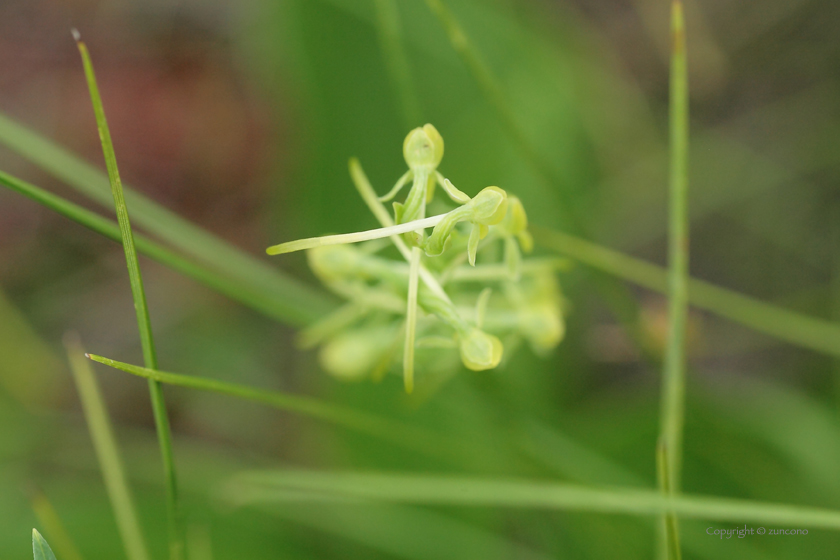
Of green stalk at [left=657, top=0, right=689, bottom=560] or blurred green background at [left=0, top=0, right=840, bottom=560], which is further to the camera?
blurred green background at [left=0, top=0, right=840, bottom=560]

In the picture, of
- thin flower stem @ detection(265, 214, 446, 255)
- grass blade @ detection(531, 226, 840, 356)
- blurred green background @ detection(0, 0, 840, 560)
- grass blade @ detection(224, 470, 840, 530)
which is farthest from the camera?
blurred green background @ detection(0, 0, 840, 560)

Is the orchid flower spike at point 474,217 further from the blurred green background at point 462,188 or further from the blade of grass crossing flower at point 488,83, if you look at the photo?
the blurred green background at point 462,188

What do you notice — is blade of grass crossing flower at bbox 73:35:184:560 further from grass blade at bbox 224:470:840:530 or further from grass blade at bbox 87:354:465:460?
grass blade at bbox 224:470:840:530

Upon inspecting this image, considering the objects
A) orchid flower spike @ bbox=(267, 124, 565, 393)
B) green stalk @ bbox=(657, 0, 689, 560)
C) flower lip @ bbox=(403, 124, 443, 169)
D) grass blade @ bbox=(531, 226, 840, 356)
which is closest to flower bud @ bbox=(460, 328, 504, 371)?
orchid flower spike @ bbox=(267, 124, 565, 393)

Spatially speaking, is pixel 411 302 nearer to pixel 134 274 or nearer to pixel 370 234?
pixel 370 234

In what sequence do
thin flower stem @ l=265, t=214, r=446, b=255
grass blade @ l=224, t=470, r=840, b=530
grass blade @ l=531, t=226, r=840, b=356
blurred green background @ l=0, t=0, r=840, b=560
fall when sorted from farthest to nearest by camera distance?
blurred green background @ l=0, t=0, r=840, b=560, grass blade @ l=531, t=226, r=840, b=356, grass blade @ l=224, t=470, r=840, b=530, thin flower stem @ l=265, t=214, r=446, b=255

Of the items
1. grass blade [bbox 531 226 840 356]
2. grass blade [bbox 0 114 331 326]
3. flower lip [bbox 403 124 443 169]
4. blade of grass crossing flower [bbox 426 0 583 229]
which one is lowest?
flower lip [bbox 403 124 443 169]

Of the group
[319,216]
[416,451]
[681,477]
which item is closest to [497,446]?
[416,451]

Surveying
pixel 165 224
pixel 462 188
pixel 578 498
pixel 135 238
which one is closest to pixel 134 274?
pixel 135 238
